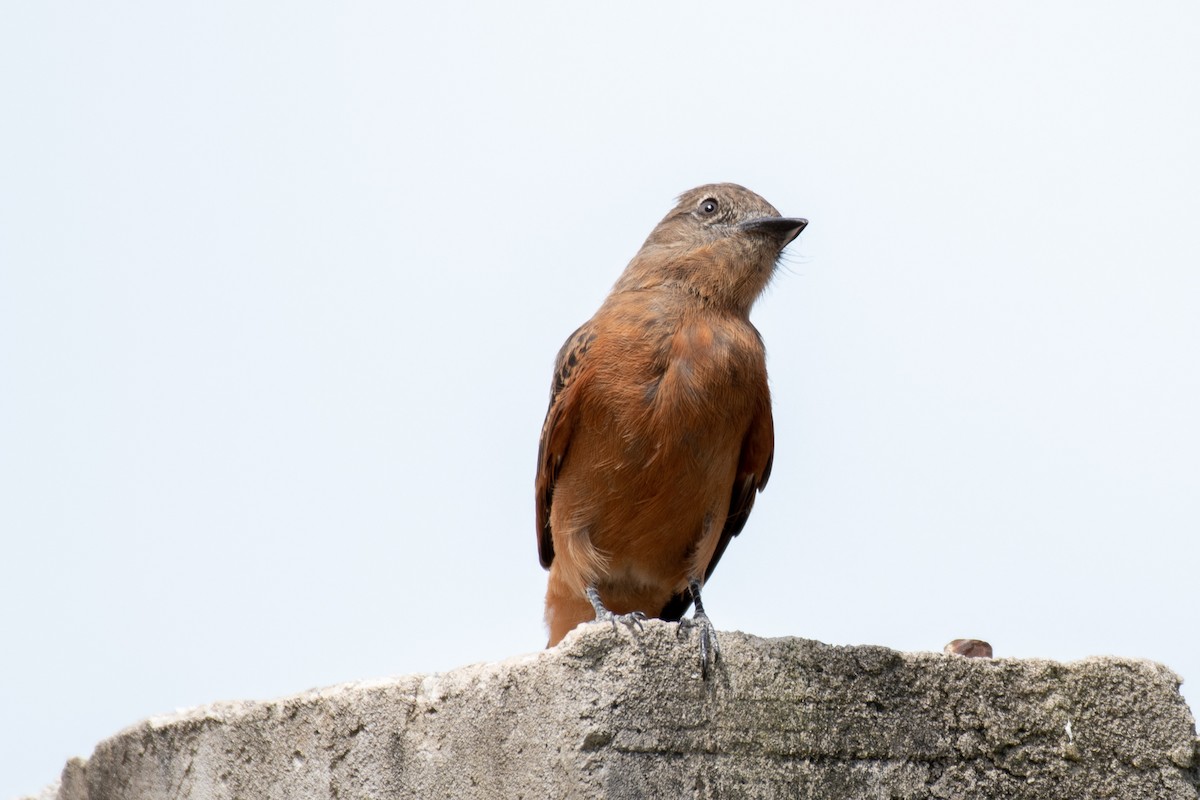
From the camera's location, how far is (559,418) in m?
5.69

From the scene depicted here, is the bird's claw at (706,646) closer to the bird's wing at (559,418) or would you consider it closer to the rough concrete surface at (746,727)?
the rough concrete surface at (746,727)

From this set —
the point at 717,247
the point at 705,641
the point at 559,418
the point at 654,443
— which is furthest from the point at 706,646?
the point at 717,247

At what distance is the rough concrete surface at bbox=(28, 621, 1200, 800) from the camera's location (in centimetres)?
361

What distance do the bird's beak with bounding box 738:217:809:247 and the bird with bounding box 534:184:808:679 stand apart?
0.84 ft

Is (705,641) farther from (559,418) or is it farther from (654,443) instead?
(559,418)

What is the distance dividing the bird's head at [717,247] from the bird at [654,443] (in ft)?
0.03

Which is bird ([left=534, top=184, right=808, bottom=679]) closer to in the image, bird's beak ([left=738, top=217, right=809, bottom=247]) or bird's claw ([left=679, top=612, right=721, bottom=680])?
bird's beak ([left=738, top=217, right=809, bottom=247])

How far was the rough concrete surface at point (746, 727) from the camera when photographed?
11.8 ft

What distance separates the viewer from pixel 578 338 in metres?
5.91

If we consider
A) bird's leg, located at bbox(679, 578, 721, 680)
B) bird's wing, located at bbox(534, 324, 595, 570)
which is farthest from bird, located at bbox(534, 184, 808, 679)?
bird's leg, located at bbox(679, 578, 721, 680)

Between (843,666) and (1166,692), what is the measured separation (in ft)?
3.21

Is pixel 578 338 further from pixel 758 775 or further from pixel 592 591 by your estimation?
pixel 758 775

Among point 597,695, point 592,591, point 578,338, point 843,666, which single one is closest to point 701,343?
point 578,338

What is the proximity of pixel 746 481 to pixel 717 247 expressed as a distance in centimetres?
110
